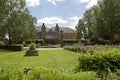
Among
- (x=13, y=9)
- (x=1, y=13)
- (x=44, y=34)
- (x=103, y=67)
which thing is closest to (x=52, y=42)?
(x=44, y=34)

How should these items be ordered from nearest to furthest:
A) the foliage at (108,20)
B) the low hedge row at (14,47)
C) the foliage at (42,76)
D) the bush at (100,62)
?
the foliage at (42,76) → the bush at (100,62) → the low hedge row at (14,47) → the foliage at (108,20)

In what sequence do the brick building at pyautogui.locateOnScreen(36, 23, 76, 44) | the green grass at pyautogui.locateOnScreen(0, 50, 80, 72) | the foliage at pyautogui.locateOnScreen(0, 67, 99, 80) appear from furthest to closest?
the brick building at pyautogui.locateOnScreen(36, 23, 76, 44) < the green grass at pyautogui.locateOnScreen(0, 50, 80, 72) < the foliage at pyautogui.locateOnScreen(0, 67, 99, 80)

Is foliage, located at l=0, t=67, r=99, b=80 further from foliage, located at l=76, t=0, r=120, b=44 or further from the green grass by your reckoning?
foliage, located at l=76, t=0, r=120, b=44

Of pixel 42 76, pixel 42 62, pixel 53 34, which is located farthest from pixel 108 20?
pixel 42 76

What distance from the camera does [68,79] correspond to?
4.63 m

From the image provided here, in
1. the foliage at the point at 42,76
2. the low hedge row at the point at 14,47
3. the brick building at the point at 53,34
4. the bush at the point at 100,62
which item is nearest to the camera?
the foliage at the point at 42,76

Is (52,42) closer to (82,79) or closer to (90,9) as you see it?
(90,9)

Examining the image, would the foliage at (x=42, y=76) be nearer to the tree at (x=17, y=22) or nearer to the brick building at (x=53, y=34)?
the tree at (x=17, y=22)

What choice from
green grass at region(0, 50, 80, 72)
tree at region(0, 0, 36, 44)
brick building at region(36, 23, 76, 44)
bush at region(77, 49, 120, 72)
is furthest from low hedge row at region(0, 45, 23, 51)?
brick building at region(36, 23, 76, 44)

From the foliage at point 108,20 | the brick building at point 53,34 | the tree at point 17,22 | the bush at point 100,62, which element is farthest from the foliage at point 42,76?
the brick building at point 53,34

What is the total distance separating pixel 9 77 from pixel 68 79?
1.01 m

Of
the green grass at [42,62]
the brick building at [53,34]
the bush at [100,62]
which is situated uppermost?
the brick building at [53,34]

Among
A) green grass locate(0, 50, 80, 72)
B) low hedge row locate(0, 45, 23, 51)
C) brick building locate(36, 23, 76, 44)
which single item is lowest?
green grass locate(0, 50, 80, 72)

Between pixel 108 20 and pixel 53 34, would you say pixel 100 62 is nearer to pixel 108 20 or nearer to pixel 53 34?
pixel 108 20
